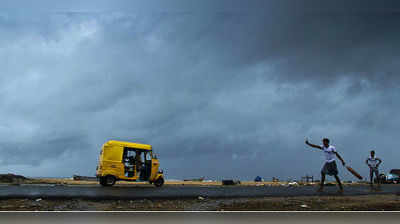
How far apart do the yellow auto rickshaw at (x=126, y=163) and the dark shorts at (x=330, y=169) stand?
25.7ft

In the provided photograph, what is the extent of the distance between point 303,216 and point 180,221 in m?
2.14

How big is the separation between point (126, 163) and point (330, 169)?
8.37 m

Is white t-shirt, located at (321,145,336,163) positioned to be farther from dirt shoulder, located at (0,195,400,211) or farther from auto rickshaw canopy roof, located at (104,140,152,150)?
auto rickshaw canopy roof, located at (104,140,152,150)

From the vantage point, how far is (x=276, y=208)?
7699mm

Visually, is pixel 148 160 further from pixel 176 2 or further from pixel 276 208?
pixel 176 2

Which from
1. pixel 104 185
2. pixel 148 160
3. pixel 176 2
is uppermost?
pixel 176 2

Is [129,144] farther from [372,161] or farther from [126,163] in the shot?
[372,161]

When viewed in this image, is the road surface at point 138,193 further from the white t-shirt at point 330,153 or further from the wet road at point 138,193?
the white t-shirt at point 330,153

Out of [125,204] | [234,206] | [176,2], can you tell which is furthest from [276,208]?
[176,2]

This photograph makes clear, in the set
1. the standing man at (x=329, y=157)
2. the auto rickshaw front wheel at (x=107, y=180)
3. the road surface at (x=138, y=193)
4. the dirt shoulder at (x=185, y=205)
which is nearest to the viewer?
the dirt shoulder at (x=185, y=205)

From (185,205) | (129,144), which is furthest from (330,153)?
(129,144)

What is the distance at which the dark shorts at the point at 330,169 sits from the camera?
36.9 ft

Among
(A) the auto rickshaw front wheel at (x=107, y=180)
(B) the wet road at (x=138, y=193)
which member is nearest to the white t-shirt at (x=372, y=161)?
(B) the wet road at (x=138, y=193)

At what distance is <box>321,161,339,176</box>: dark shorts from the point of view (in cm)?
1125
